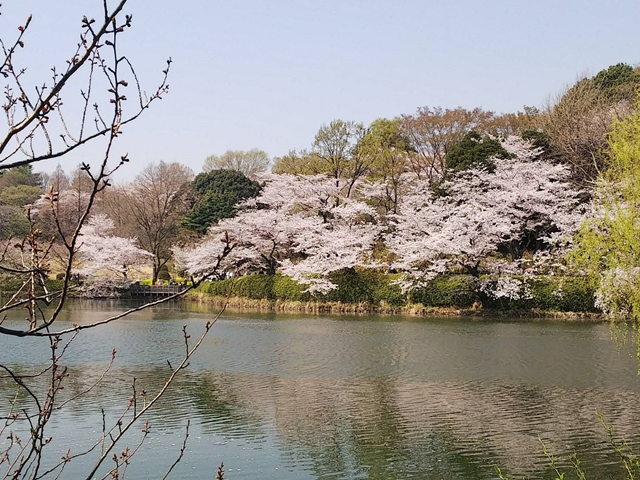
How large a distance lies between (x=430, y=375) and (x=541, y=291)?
1168 centimetres

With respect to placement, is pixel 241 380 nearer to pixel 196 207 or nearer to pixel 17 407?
pixel 17 407

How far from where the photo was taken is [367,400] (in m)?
10.4

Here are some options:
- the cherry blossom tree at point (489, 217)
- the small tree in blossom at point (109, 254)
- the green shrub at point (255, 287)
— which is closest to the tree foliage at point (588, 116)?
the cherry blossom tree at point (489, 217)

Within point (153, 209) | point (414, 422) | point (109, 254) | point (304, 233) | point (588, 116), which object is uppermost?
point (588, 116)

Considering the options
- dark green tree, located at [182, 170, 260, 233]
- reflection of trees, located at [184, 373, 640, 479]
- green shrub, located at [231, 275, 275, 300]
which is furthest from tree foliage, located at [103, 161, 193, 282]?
reflection of trees, located at [184, 373, 640, 479]

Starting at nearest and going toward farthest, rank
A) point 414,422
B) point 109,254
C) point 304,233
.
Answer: point 414,422, point 304,233, point 109,254

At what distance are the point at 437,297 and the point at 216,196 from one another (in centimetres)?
2045

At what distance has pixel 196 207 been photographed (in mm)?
43062

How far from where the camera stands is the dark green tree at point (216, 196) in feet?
131

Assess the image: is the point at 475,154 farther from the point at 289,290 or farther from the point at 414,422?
the point at 414,422

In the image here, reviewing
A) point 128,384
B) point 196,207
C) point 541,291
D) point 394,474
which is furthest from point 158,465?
point 196,207

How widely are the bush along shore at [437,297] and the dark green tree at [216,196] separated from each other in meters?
→ 9.66

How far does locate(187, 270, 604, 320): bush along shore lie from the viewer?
2238 centimetres

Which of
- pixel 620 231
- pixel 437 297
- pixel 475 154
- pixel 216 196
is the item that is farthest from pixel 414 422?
pixel 216 196
